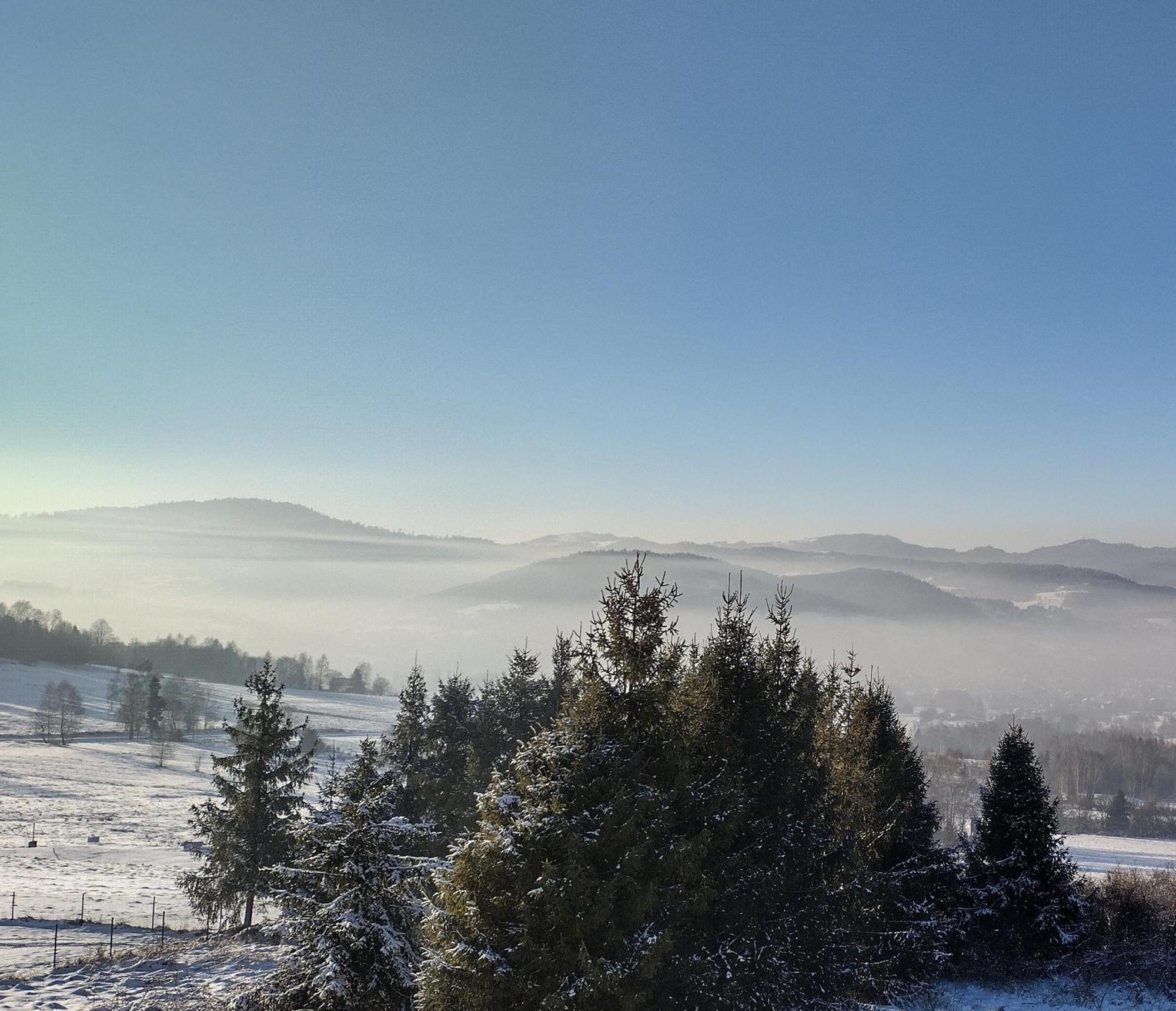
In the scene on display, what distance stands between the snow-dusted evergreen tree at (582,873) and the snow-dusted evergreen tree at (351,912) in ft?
10.2

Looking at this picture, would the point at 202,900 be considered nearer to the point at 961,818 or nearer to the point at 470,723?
the point at 470,723

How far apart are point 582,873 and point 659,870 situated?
141cm

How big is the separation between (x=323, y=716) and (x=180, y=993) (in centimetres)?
15801

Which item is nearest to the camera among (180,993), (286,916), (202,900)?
(286,916)

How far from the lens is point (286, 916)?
17.1m

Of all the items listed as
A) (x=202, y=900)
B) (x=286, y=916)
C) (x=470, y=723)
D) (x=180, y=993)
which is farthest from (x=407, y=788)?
(x=286, y=916)

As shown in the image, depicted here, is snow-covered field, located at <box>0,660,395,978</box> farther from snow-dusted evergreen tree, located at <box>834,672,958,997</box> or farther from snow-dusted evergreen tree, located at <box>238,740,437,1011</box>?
snow-dusted evergreen tree, located at <box>834,672,958,997</box>

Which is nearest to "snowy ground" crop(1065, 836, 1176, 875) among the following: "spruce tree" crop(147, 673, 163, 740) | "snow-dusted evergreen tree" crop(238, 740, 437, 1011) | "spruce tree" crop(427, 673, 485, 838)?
"spruce tree" crop(427, 673, 485, 838)

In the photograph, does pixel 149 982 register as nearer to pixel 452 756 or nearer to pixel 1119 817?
pixel 452 756

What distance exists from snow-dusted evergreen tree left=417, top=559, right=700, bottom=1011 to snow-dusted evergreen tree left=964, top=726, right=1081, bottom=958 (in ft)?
60.4

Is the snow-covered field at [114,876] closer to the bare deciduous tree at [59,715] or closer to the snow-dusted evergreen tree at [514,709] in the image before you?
the bare deciduous tree at [59,715]

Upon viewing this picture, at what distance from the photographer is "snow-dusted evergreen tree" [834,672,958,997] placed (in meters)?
19.6

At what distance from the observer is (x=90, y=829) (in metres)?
64.4

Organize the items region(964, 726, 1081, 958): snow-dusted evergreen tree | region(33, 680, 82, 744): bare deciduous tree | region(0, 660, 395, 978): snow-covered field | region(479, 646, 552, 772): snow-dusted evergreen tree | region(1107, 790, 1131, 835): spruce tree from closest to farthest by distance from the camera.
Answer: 1. region(964, 726, 1081, 958): snow-dusted evergreen tree
2. region(479, 646, 552, 772): snow-dusted evergreen tree
3. region(0, 660, 395, 978): snow-covered field
4. region(33, 680, 82, 744): bare deciduous tree
5. region(1107, 790, 1131, 835): spruce tree
